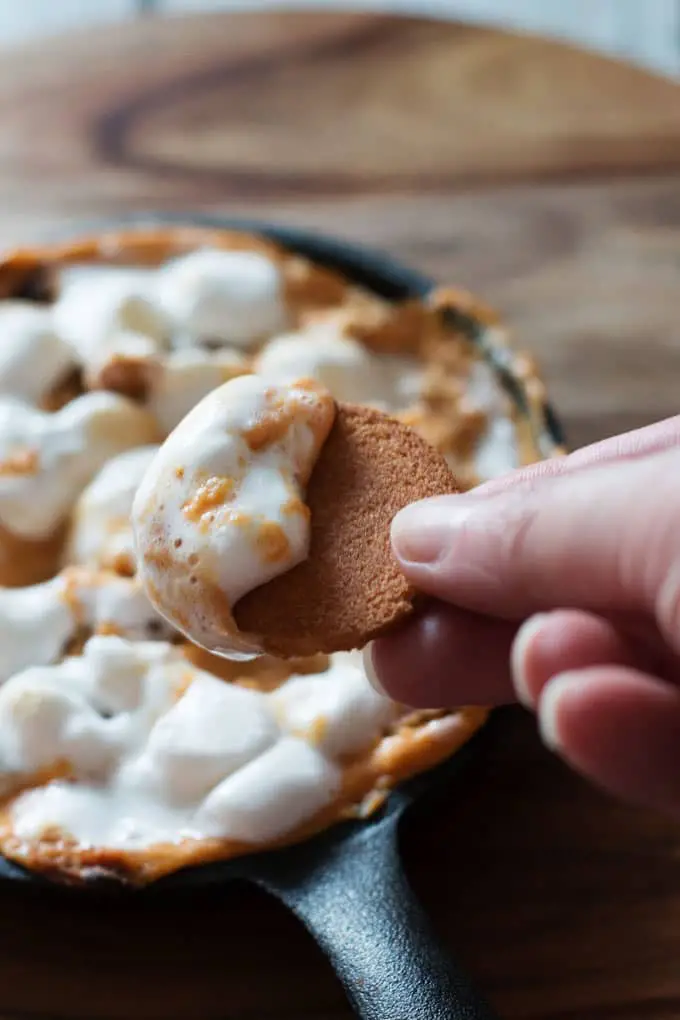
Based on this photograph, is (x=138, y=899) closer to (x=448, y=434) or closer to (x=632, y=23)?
(x=448, y=434)

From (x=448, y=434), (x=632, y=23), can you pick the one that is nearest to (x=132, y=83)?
(x=448, y=434)

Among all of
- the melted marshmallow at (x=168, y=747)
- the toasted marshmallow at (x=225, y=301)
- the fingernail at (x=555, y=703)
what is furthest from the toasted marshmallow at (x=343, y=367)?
the fingernail at (x=555, y=703)

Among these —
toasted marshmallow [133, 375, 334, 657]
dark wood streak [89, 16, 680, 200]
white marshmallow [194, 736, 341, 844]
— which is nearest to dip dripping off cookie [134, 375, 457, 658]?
toasted marshmallow [133, 375, 334, 657]

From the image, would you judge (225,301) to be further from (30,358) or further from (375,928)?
(375,928)

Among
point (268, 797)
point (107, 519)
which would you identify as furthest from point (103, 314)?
point (268, 797)

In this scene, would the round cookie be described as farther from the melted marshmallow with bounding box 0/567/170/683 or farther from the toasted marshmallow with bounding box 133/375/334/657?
the melted marshmallow with bounding box 0/567/170/683

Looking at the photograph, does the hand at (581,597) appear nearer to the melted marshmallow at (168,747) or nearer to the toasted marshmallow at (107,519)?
the melted marshmallow at (168,747)
